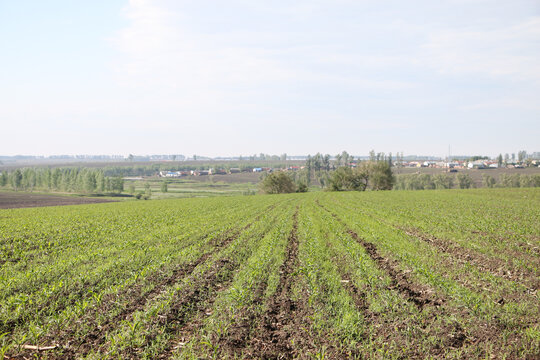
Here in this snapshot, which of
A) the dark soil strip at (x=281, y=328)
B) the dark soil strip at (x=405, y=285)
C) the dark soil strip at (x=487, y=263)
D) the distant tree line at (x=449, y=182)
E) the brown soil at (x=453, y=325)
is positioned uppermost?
the dark soil strip at (x=281, y=328)

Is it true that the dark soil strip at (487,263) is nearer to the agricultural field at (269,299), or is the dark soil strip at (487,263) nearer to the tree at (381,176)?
the agricultural field at (269,299)

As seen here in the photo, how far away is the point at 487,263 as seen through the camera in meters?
14.3

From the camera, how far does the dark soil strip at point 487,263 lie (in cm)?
1209

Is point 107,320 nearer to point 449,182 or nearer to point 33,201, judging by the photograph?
point 33,201

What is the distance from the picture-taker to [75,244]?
59.9ft

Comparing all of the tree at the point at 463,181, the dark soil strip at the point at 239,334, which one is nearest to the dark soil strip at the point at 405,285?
the dark soil strip at the point at 239,334

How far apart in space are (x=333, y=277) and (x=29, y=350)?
9.40 meters

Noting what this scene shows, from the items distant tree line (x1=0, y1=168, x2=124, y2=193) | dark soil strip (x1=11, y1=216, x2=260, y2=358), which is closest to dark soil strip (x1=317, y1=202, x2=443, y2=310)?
dark soil strip (x1=11, y1=216, x2=260, y2=358)

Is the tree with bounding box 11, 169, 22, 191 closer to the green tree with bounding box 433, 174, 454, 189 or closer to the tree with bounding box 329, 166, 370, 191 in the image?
the tree with bounding box 329, 166, 370, 191

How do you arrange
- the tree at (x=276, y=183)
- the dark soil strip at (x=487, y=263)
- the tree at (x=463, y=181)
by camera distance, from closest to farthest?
1. the dark soil strip at (x=487, y=263)
2. the tree at (x=276, y=183)
3. the tree at (x=463, y=181)

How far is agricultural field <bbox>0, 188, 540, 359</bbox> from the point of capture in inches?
283

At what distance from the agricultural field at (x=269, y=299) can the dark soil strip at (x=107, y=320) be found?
36mm

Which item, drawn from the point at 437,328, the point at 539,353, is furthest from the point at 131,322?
the point at 539,353

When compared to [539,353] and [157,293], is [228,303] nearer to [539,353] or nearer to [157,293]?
[157,293]
